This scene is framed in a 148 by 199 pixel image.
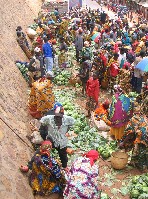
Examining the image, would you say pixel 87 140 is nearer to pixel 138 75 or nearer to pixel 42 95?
pixel 42 95

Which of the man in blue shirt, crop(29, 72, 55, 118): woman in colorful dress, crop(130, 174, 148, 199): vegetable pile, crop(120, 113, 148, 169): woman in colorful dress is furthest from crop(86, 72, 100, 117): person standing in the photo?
crop(130, 174, 148, 199): vegetable pile

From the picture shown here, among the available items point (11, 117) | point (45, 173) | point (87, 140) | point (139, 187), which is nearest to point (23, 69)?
point (11, 117)

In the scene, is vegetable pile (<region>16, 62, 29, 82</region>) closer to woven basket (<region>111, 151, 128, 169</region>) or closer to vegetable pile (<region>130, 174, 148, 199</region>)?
woven basket (<region>111, 151, 128, 169</region>)

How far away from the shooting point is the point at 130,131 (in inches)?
275

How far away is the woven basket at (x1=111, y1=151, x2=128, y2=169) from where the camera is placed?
23.5ft

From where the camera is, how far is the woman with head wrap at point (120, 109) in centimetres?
779

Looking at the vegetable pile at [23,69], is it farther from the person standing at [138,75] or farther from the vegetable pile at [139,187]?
the vegetable pile at [139,187]

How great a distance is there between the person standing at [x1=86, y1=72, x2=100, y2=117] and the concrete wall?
1.82 metres

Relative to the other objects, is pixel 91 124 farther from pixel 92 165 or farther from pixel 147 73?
pixel 92 165

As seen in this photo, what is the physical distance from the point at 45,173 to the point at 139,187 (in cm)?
191

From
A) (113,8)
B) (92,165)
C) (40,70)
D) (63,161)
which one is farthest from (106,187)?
(113,8)

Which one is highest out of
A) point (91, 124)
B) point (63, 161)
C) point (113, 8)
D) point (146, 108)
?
point (146, 108)

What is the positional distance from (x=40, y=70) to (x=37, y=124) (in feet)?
11.4

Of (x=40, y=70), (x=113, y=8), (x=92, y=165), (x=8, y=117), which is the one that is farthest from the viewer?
(x=113, y=8)
